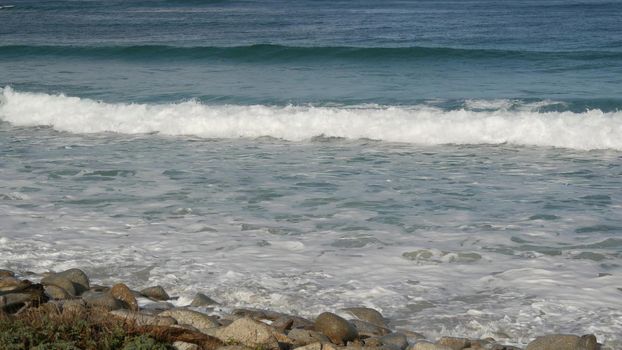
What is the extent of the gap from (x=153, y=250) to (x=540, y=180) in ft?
19.5

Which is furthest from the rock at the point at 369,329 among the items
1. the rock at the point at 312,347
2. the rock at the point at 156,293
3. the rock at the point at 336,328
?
the rock at the point at 156,293

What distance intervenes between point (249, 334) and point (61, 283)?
2.01 metres

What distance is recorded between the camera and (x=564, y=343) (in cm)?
575

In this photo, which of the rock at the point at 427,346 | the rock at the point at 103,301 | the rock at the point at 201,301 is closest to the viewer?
the rock at the point at 427,346

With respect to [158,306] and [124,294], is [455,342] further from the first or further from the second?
[124,294]

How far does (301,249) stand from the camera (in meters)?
8.35

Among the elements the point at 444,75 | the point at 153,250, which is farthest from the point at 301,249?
the point at 444,75

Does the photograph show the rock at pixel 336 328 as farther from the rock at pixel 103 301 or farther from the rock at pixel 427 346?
the rock at pixel 103 301

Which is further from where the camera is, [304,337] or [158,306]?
[158,306]

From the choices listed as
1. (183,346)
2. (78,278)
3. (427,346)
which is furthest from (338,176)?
(183,346)

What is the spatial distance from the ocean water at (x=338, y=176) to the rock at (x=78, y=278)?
16.7 inches

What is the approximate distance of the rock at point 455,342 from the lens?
5.89 meters

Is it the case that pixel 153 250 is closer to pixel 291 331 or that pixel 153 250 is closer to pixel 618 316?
pixel 291 331

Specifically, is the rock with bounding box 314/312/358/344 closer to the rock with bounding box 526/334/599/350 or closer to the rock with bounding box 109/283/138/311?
the rock with bounding box 526/334/599/350
